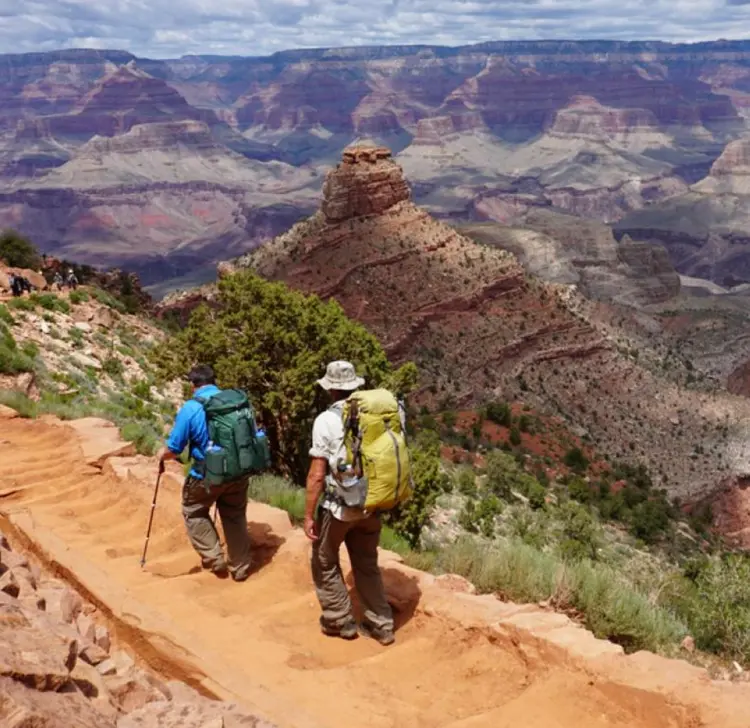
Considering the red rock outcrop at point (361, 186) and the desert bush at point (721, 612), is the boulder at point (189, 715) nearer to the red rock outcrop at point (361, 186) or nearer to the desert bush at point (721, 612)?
the desert bush at point (721, 612)

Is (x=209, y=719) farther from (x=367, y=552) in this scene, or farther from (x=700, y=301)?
(x=700, y=301)

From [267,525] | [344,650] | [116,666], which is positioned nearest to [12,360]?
[267,525]

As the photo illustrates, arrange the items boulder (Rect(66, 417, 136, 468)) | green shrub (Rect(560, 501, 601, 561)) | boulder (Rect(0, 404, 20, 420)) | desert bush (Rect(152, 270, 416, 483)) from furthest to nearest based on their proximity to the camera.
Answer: green shrub (Rect(560, 501, 601, 561)), desert bush (Rect(152, 270, 416, 483)), boulder (Rect(0, 404, 20, 420)), boulder (Rect(66, 417, 136, 468))

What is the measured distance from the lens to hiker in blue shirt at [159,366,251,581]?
25.1 ft

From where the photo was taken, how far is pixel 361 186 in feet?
180

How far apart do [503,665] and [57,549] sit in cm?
442

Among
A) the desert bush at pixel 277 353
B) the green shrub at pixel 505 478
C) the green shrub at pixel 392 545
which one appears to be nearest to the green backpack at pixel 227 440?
the green shrub at pixel 392 545

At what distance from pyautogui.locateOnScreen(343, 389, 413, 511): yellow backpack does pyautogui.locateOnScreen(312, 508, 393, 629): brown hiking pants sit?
51 centimetres

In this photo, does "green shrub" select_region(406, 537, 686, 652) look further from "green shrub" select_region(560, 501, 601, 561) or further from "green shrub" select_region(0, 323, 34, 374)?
"green shrub" select_region(560, 501, 601, 561)

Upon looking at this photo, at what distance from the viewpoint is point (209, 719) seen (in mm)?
4586

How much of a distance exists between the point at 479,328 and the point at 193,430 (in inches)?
1724

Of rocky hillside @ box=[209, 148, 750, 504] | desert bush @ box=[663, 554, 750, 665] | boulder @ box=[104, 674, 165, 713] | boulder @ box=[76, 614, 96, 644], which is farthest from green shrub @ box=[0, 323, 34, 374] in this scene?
rocky hillside @ box=[209, 148, 750, 504]

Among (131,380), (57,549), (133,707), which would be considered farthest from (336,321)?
(133,707)

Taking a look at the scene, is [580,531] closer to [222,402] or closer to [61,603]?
[222,402]
